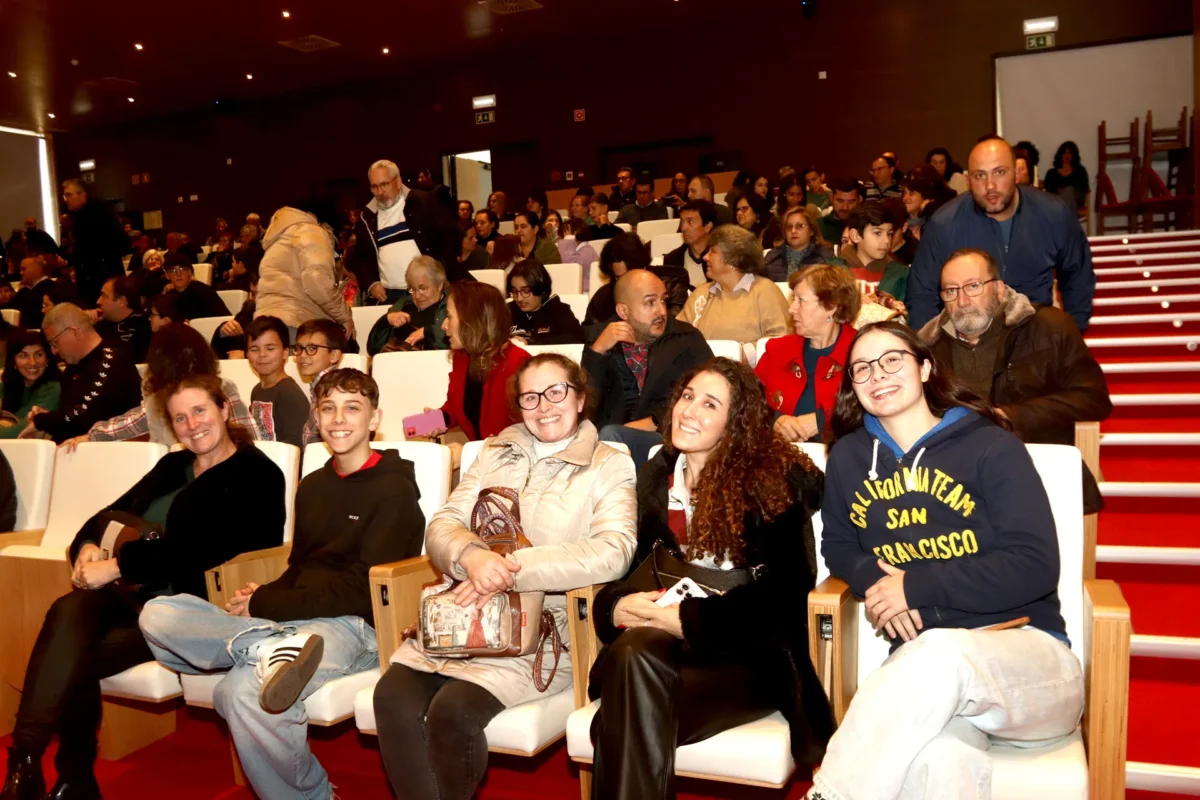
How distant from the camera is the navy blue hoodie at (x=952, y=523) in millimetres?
1886

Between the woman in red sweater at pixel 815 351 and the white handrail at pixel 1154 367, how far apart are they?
157cm

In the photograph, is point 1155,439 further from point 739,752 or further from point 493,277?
point 493,277

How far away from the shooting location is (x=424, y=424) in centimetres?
336

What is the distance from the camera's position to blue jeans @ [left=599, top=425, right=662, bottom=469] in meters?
3.17

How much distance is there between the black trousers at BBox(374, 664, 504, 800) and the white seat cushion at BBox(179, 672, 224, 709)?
59 centimetres

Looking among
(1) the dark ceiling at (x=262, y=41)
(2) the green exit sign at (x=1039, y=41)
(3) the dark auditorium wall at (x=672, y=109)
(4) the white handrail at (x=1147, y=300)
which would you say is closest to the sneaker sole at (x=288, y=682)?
(4) the white handrail at (x=1147, y=300)

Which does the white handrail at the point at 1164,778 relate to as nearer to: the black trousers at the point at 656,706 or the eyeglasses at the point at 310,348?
the black trousers at the point at 656,706

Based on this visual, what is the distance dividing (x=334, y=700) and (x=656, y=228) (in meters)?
6.01

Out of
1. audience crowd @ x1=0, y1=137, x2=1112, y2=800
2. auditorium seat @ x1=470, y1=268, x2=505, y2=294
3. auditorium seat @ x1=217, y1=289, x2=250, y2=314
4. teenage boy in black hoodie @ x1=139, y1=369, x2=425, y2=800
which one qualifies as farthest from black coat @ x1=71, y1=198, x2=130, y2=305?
teenage boy in black hoodie @ x1=139, y1=369, x2=425, y2=800

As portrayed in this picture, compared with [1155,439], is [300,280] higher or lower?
higher

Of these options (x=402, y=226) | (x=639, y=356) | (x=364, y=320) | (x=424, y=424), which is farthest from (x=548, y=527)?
(x=402, y=226)

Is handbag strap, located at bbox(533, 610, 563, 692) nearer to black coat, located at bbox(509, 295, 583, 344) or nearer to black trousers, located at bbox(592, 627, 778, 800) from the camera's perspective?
black trousers, located at bbox(592, 627, 778, 800)

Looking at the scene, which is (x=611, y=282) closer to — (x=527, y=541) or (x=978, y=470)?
(x=527, y=541)

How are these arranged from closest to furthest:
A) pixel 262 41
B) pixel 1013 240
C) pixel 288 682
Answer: pixel 288 682 < pixel 1013 240 < pixel 262 41
